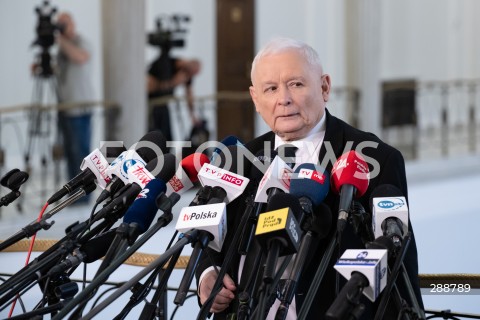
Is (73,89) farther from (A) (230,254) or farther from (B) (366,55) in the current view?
(A) (230,254)

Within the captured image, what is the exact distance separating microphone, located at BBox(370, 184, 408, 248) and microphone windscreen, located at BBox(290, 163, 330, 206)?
0.12 meters

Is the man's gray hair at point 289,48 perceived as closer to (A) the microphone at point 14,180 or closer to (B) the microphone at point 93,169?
(B) the microphone at point 93,169

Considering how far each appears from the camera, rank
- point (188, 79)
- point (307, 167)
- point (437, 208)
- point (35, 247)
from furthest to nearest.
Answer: point (188, 79) < point (437, 208) < point (35, 247) < point (307, 167)

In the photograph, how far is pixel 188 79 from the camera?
9625mm

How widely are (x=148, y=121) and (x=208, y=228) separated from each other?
22.8 ft

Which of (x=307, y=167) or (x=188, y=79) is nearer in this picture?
(x=307, y=167)

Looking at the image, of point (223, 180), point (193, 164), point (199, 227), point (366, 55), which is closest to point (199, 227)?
point (199, 227)

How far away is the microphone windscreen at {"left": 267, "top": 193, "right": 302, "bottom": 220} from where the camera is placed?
2043 mm

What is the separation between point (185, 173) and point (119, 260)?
64cm

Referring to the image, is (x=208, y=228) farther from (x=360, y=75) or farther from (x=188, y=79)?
(x=360, y=75)

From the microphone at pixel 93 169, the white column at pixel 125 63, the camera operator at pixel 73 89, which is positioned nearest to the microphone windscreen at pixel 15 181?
the microphone at pixel 93 169

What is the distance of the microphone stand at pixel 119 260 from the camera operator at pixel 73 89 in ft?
19.6

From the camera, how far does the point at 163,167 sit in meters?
2.41

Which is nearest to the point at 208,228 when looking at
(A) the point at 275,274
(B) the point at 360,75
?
(A) the point at 275,274
